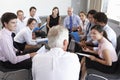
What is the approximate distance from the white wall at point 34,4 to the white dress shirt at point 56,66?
4.60m

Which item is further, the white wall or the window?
the white wall

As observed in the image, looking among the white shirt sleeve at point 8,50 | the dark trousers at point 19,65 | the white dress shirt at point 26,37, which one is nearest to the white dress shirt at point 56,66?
the white shirt sleeve at point 8,50

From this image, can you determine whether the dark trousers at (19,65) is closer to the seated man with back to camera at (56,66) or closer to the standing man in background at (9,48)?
the standing man in background at (9,48)

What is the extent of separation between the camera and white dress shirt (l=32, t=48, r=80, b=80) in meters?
1.31

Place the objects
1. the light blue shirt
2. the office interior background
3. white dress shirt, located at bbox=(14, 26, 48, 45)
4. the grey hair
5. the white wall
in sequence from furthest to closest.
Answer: the white wall
the office interior background
the light blue shirt
white dress shirt, located at bbox=(14, 26, 48, 45)
the grey hair

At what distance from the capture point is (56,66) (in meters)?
1.31

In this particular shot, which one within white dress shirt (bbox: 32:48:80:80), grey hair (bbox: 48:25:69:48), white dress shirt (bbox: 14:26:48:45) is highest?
grey hair (bbox: 48:25:69:48)

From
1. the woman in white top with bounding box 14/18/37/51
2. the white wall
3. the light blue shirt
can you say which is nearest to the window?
the light blue shirt

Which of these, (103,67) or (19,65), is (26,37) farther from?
(103,67)

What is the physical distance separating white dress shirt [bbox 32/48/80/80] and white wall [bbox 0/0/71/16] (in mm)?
4605

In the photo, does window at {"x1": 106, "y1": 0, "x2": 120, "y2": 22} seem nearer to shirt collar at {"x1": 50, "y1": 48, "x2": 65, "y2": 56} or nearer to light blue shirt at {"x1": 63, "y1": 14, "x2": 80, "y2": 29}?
light blue shirt at {"x1": 63, "y1": 14, "x2": 80, "y2": 29}

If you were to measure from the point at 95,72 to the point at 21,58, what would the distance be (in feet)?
3.18

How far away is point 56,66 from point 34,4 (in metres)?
4.89

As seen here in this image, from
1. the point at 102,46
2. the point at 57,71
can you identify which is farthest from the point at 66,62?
the point at 102,46
